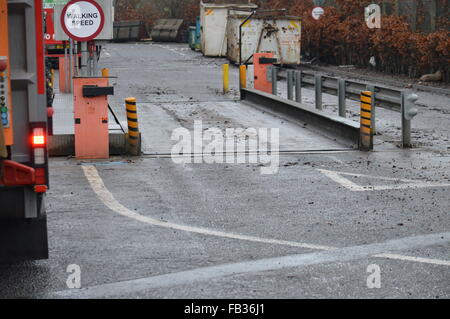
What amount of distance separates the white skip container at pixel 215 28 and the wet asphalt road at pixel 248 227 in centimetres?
3097

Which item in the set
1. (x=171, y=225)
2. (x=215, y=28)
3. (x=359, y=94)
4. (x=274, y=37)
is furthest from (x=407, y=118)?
(x=215, y=28)

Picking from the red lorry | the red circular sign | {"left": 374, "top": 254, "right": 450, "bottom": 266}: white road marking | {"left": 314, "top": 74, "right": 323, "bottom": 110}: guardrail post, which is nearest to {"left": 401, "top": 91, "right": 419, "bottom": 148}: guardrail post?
{"left": 314, "top": 74, "right": 323, "bottom": 110}: guardrail post

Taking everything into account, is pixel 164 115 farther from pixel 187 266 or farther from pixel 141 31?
pixel 141 31

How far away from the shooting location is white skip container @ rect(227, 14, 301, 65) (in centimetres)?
4059

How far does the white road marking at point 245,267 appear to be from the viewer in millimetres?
7461

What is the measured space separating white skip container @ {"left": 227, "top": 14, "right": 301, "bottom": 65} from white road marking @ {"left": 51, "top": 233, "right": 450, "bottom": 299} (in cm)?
3130

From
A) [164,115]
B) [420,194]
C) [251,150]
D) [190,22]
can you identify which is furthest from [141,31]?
[420,194]

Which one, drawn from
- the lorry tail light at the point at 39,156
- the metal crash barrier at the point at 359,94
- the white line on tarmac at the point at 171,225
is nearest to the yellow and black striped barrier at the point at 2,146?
the lorry tail light at the point at 39,156

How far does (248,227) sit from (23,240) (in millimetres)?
2851

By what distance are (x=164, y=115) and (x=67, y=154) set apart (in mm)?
6397

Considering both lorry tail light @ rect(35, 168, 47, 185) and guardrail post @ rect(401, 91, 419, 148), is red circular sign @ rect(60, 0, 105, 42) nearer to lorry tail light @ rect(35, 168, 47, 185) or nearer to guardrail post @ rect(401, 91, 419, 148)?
guardrail post @ rect(401, 91, 419, 148)

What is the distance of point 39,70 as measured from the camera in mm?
7500

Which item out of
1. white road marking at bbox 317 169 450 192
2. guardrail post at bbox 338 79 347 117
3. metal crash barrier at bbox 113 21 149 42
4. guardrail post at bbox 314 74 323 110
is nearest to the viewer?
white road marking at bbox 317 169 450 192

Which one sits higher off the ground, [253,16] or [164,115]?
[253,16]
